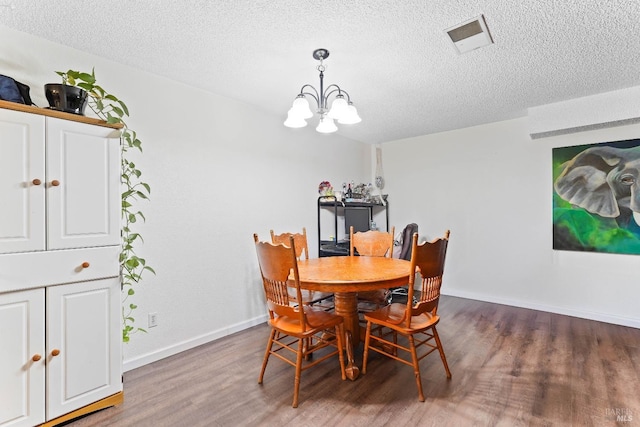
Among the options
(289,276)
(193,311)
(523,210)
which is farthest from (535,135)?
(193,311)

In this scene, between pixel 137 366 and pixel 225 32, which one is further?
pixel 137 366

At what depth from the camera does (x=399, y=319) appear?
204cm

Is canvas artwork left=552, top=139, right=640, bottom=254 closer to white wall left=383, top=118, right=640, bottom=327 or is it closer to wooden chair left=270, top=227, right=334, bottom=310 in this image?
white wall left=383, top=118, right=640, bottom=327

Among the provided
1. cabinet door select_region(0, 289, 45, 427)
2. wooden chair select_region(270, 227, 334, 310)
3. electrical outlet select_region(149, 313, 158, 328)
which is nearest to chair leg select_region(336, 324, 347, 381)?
wooden chair select_region(270, 227, 334, 310)

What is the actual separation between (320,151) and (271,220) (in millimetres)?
1242

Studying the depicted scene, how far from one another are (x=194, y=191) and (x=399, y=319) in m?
1.99

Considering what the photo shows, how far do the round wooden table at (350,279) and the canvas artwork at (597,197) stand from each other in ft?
7.58

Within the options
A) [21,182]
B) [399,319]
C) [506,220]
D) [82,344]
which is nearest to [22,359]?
[82,344]

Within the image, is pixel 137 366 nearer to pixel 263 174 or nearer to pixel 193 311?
pixel 193 311

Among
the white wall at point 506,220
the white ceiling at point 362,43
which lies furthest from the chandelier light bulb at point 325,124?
the white wall at point 506,220

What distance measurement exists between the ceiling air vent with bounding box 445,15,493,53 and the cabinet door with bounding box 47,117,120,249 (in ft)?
7.26

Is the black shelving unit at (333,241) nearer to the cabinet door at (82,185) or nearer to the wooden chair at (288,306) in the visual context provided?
the wooden chair at (288,306)

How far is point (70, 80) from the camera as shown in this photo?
6.34ft

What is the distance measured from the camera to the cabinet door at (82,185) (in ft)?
5.49
